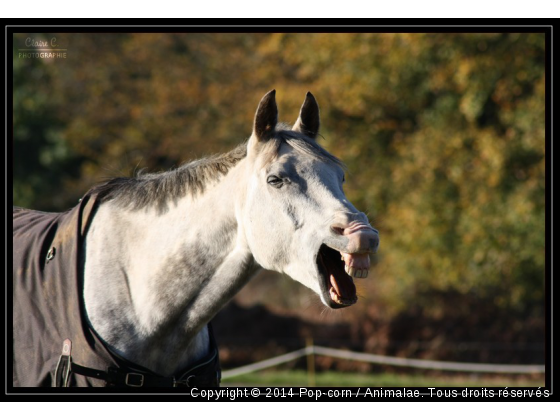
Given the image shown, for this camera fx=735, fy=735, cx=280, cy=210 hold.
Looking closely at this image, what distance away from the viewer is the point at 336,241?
318 cm

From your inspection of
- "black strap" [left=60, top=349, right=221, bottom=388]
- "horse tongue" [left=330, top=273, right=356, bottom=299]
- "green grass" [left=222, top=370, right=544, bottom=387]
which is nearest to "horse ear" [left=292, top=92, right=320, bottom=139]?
"horse tongue" [left=330, top=273, right=356, bottom=299]

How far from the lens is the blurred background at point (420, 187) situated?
11938 mm

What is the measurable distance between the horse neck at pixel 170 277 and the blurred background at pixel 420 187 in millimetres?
7258

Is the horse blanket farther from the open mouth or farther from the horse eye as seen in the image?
the horse eye

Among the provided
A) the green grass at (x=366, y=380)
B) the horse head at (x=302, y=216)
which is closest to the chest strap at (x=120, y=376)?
the horse head at (x=302, y=216)

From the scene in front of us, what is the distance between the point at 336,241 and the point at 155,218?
0.99m

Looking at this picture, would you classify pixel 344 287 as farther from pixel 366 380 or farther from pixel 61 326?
pixel 366 380

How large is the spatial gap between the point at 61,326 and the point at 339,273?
4.48ft

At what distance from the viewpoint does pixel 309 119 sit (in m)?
3.85

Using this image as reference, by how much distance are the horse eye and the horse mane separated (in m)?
0.17

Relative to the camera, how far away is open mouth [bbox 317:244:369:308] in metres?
3.15

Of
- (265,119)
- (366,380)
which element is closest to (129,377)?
(265,119)

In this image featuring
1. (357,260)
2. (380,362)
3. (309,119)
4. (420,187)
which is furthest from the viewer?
(420,187)

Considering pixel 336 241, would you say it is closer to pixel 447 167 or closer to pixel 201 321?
pixel 201 321
